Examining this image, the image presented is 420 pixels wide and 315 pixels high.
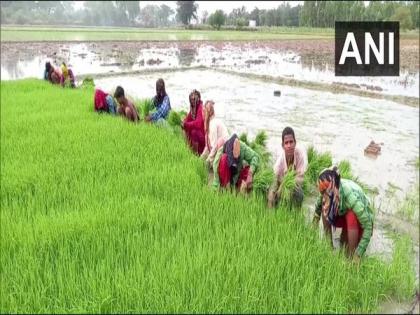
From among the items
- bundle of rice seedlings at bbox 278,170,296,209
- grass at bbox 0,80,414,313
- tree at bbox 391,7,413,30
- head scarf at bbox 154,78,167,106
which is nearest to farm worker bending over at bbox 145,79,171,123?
head scarf at bbox 154,78,167,106

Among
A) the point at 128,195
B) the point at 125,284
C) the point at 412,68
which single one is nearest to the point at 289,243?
the point at 125,284

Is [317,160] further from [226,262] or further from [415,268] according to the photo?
[226,262]

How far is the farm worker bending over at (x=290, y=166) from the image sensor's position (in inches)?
150

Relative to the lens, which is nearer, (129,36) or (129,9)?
(129,36)

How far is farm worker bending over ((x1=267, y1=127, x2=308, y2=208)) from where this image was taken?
3.82 metres

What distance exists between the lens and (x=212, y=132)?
4773mm

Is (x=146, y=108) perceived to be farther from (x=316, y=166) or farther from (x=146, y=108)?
(x=316, y=166)

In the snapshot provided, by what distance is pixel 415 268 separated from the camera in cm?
322

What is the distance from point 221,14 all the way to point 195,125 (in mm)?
49589

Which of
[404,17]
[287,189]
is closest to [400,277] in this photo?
[287,189]

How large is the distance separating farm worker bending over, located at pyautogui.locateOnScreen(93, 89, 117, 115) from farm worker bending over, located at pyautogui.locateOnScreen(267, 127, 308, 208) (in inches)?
158

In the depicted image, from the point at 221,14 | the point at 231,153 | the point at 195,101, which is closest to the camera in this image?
the point at 231,153

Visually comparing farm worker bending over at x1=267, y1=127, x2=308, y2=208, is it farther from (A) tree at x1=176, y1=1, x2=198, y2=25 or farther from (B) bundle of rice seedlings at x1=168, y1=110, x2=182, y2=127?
(A) tree at x1=176, y1=1, x2=198, y2=25

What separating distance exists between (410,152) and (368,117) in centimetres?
233
